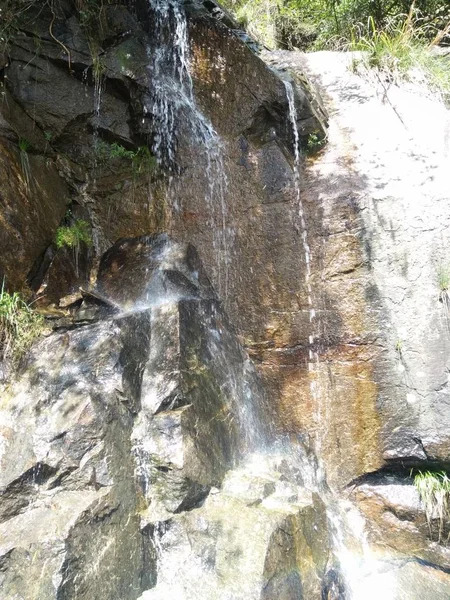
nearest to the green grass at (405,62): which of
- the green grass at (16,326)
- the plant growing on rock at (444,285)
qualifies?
the plant growing on rock at (444,285)

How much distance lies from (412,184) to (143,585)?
3.90 metres

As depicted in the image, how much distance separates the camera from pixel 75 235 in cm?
464

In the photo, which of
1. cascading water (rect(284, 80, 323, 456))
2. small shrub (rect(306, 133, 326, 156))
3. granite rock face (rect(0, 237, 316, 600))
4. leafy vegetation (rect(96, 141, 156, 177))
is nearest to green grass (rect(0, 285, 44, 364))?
granite rock face (rect(0, 237, 316, 600))

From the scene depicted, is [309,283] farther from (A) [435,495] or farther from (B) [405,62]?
(B) [405,62]

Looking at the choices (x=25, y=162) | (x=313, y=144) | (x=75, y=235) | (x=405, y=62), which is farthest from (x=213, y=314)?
(x=405, y=62)

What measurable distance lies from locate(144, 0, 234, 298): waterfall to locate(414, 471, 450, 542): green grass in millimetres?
3013

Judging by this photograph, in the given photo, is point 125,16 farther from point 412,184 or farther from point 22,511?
point 22,511

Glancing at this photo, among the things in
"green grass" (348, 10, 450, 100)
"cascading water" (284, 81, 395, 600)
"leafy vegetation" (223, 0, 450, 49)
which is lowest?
"cascading water" (284, 81, 395, 600)

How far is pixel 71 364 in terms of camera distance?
11.5 feet

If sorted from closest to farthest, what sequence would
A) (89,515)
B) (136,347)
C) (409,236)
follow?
1. (89,515)
2. (136,347)
3. (409,236)

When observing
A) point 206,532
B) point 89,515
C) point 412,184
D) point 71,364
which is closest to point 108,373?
point 71,364

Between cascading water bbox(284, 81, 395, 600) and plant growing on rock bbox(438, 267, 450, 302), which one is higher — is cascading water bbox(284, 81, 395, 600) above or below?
below

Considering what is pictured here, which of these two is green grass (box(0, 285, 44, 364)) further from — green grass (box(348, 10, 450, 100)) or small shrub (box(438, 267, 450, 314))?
green grass (box(348, 10, 450, 100))

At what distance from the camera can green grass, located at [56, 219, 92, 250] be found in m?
4.52
